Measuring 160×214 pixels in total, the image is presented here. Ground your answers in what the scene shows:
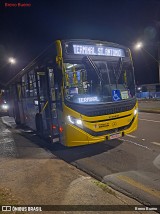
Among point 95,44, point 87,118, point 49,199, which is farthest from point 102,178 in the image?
point 95,44

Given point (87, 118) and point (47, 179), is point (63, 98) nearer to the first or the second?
point (87, 118)

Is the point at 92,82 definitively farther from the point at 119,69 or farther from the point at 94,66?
the point at 119,69

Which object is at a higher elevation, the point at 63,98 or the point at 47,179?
the point at 63,98

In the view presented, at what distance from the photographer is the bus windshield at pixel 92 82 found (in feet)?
23.5

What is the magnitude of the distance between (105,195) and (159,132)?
21.0ft

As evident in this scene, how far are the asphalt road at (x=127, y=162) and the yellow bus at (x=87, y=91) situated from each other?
62 cm

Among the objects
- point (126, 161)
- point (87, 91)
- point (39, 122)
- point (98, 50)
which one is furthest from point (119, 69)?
point (39, 122)

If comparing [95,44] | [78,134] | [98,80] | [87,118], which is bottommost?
[78,134]

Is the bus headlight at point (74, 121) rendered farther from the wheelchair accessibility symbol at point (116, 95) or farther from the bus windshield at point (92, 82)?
the wheelchair accessibility symbol at point (116, 95)

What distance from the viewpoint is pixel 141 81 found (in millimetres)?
77750

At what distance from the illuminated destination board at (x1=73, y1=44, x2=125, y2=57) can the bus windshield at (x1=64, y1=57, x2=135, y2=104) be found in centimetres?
31

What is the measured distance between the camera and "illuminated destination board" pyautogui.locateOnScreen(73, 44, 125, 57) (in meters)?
7.46

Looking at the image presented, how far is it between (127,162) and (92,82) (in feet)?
8.87

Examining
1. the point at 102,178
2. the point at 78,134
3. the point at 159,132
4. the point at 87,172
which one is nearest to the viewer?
the point at 102,178
